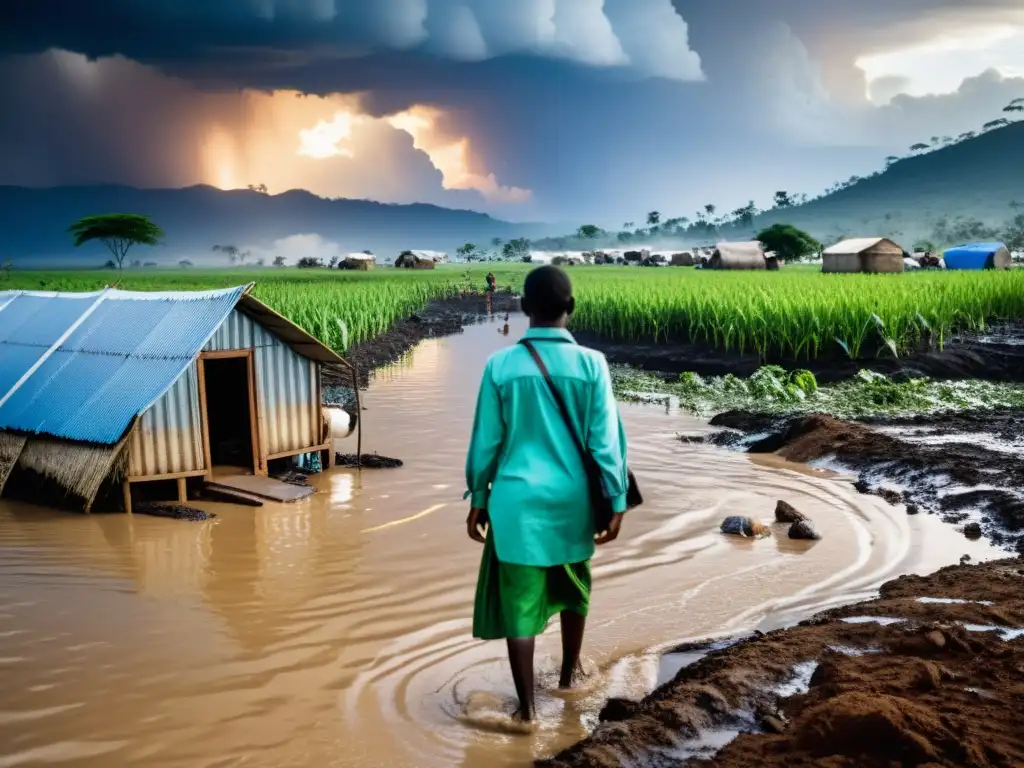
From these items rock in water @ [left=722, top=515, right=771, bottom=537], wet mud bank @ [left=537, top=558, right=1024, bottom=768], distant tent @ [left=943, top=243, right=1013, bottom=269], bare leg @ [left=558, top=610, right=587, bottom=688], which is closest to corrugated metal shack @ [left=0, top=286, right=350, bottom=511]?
rock in water @ [left=722, top=515, right=771, bottom=537]

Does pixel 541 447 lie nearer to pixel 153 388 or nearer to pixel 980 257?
pixel 153 388

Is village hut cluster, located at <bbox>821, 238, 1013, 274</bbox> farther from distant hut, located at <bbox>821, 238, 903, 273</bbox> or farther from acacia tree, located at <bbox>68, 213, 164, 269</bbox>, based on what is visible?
acacia tree, located at <bbox>68, 213, 164, 269</bbox>

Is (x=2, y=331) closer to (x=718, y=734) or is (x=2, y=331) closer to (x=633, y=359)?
(x=718, y=734)

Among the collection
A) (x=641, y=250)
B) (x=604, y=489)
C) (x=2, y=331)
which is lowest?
(x=604, y=489)

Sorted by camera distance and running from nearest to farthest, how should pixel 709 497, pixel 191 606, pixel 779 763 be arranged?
pixel 779 763 < pixel 191 606 < pixel 709 497

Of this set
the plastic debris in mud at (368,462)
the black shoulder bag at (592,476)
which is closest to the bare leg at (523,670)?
the black shoulder bag at (592,476)

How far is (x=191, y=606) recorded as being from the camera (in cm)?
561

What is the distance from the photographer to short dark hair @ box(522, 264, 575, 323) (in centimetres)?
354

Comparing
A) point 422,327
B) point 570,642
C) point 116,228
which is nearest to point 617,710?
point 570,642

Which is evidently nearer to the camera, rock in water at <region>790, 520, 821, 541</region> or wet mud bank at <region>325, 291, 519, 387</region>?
rock in water at <region>790, 520, 821, 541</region>

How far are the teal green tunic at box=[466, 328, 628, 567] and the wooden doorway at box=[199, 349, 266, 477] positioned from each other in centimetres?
564

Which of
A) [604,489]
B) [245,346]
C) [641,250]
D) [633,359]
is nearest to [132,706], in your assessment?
Result: [604,489]

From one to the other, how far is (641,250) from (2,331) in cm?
7093

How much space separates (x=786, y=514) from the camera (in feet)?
23.9
